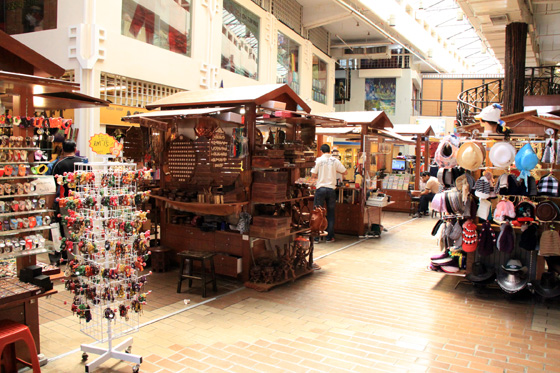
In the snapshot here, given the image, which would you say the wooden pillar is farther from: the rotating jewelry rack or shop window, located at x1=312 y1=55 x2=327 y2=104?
shop window, located at x1=312 y1=55 x2=327 y2=104

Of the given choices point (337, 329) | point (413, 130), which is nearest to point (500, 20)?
point (413, 130)

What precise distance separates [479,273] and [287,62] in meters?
13.5

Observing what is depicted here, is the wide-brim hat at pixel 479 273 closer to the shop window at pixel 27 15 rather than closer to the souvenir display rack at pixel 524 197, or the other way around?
the souvenir display rack at pixel 524 197

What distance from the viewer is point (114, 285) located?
394 cm

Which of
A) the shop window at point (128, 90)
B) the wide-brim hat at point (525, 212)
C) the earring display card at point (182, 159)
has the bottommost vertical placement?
the wide-brim hat at point (525, 212)

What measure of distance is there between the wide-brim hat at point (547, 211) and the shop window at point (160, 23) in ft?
28.8

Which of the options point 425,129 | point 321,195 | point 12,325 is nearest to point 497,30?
point 425,129

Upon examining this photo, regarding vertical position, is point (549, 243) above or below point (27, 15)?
below

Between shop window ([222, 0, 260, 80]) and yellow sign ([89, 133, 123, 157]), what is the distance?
9.88 m

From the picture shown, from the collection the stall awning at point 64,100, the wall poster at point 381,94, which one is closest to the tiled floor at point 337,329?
the stall awning at point 64,100

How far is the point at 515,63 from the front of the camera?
31.7 ft

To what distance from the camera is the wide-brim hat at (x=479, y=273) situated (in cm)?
629

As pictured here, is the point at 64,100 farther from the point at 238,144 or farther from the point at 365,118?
the point at 365,118

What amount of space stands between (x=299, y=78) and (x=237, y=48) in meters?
5.16
